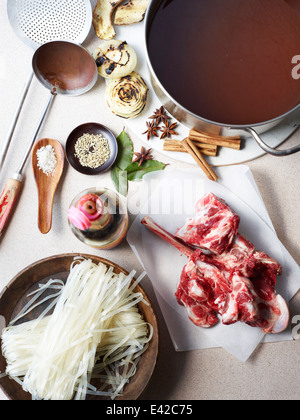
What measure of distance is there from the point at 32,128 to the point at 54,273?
63 cm

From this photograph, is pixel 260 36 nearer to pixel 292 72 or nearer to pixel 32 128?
pixel 292 72

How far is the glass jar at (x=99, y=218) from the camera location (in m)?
1.24

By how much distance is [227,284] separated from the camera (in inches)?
59.4

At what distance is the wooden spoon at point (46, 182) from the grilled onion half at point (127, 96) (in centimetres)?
29

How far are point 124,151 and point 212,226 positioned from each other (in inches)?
19.1

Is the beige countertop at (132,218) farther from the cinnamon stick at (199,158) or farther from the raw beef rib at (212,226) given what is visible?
the raw beef rib at (212,226)

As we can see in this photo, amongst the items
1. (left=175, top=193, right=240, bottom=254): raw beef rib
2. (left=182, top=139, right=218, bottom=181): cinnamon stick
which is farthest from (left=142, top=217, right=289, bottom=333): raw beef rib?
(left=182, top=139, right=218, bottom=181): cinnamon stick

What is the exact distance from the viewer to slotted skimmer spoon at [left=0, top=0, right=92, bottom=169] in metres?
1.60

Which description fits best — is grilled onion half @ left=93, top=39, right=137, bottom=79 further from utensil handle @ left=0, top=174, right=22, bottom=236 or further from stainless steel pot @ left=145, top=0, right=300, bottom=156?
utensil handle @ left=0, top=174, right=22, bottom=236

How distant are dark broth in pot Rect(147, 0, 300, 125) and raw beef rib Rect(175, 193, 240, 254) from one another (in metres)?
0.33

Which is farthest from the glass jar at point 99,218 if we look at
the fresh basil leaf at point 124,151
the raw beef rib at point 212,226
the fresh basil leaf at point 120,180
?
the raw beef rib at point 212,226

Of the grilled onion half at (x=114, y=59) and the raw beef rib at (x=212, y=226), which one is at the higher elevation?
the grilled onion half at (x=114, y=59)

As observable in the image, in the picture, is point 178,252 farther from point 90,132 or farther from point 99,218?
point 90,132
